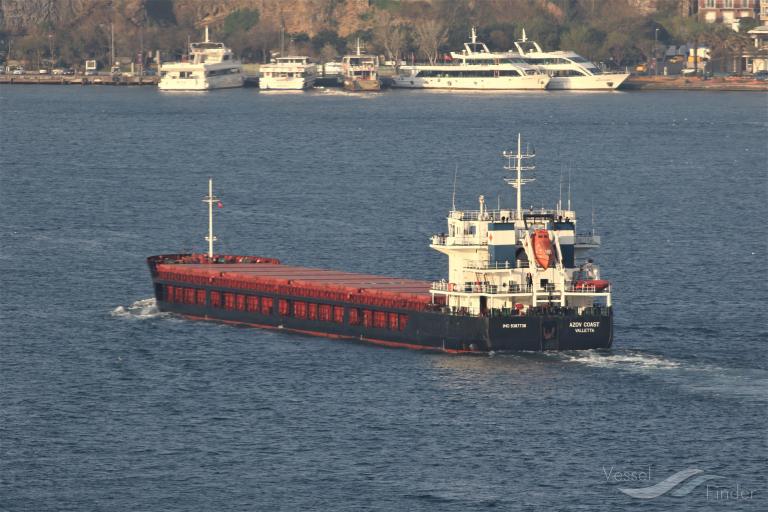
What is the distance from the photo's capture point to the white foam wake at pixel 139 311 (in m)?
114

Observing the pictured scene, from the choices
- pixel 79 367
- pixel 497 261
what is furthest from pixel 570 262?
pixel 79 367

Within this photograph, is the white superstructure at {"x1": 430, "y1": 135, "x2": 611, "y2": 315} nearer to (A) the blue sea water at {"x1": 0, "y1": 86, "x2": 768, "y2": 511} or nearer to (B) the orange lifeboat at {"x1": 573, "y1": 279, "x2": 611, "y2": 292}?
(B) the orange lifeboat at {"x1": 573, "y1": 279, "x2": 611, "y2": 292}

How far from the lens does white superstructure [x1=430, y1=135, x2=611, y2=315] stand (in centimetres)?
9938

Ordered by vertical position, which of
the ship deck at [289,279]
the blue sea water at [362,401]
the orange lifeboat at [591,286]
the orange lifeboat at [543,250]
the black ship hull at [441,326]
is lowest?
the blue sea water at [362,401]

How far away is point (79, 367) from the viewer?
98.0 m

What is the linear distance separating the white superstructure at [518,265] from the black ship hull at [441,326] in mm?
1096

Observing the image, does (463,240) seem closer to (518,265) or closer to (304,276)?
(518,265)

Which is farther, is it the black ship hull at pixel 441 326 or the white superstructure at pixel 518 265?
the white superstructure at pixel 518 265

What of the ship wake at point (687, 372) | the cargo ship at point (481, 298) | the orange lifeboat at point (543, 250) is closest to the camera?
→ the ship wake at point (687, 372)

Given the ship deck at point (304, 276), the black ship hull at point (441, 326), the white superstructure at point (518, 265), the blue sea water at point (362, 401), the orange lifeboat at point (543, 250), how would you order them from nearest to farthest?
the blue sea water at point (362, 401) → the black ship hull at point (441, 326) → the white superstructure at point (518, 265) → the orange lifeboat at point (543, 250) → the ship deck at point (304, 276)

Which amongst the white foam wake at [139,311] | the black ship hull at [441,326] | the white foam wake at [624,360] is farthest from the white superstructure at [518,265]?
the white foam wake at [139,311]

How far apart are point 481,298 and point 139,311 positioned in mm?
25708

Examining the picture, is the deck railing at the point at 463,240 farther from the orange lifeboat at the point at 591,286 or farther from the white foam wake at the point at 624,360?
the white foam wake at the point at 624,360

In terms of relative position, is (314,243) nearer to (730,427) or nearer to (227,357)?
(227,357)
